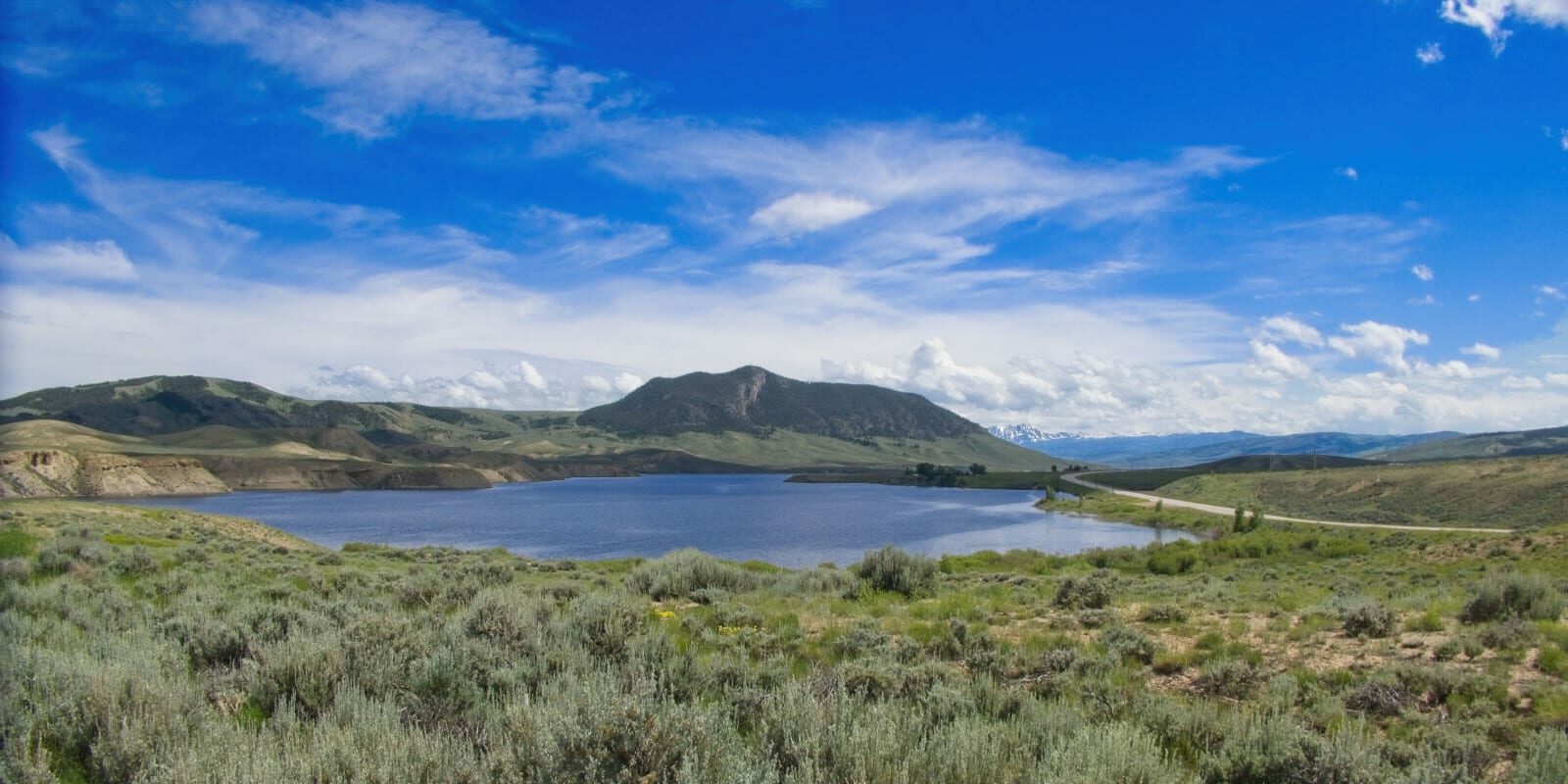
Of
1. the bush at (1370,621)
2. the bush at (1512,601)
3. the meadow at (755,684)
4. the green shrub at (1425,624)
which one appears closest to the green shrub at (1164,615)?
the meadow at (755,684)

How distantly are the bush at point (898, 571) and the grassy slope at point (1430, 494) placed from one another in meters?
60.7

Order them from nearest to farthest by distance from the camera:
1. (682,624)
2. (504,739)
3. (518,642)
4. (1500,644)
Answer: (504,739)
(518,642)
(1500,644)
(682,624)

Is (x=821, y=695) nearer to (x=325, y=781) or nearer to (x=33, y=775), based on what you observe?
(x=325, y=781)

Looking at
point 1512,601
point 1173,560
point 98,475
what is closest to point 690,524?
point 1173,560

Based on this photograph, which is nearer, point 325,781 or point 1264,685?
point 325,781

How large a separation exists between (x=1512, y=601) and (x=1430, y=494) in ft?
263

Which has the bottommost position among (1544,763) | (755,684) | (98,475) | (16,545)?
(98,475)

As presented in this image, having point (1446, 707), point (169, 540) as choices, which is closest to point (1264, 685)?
point (1446, 707)

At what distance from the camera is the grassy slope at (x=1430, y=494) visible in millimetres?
59688

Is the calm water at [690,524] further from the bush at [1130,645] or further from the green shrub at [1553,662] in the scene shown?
the green shrub at [1553,662]

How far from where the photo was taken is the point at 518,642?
7.80m

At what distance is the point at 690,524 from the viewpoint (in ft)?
253

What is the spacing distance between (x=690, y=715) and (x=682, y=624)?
7305mm

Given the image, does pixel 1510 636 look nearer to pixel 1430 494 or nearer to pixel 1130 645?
pixel 1130 645
